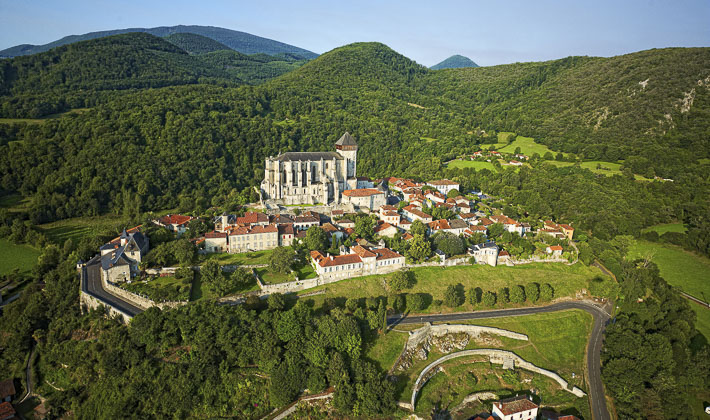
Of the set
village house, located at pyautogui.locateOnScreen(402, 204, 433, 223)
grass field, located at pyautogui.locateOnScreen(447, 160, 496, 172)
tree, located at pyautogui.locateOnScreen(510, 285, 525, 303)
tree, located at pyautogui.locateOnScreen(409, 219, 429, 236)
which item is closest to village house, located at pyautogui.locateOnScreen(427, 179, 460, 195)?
village house, located at pyautogui.locateOnScreen(402, 204, 433, 223)

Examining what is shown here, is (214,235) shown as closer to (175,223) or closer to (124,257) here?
(175,223)

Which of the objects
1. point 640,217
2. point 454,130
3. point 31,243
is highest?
point 454,130

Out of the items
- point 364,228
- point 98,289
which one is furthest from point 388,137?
point 98,289

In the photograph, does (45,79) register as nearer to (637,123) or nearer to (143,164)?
(143,164)

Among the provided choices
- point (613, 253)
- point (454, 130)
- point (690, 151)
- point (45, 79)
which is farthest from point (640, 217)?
point (45, 79)

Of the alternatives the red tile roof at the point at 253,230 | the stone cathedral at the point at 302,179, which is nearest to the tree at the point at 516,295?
the red tile roof at the point at 253,230

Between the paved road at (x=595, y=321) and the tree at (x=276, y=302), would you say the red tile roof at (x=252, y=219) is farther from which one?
the paved road at (x=595, y=321)
